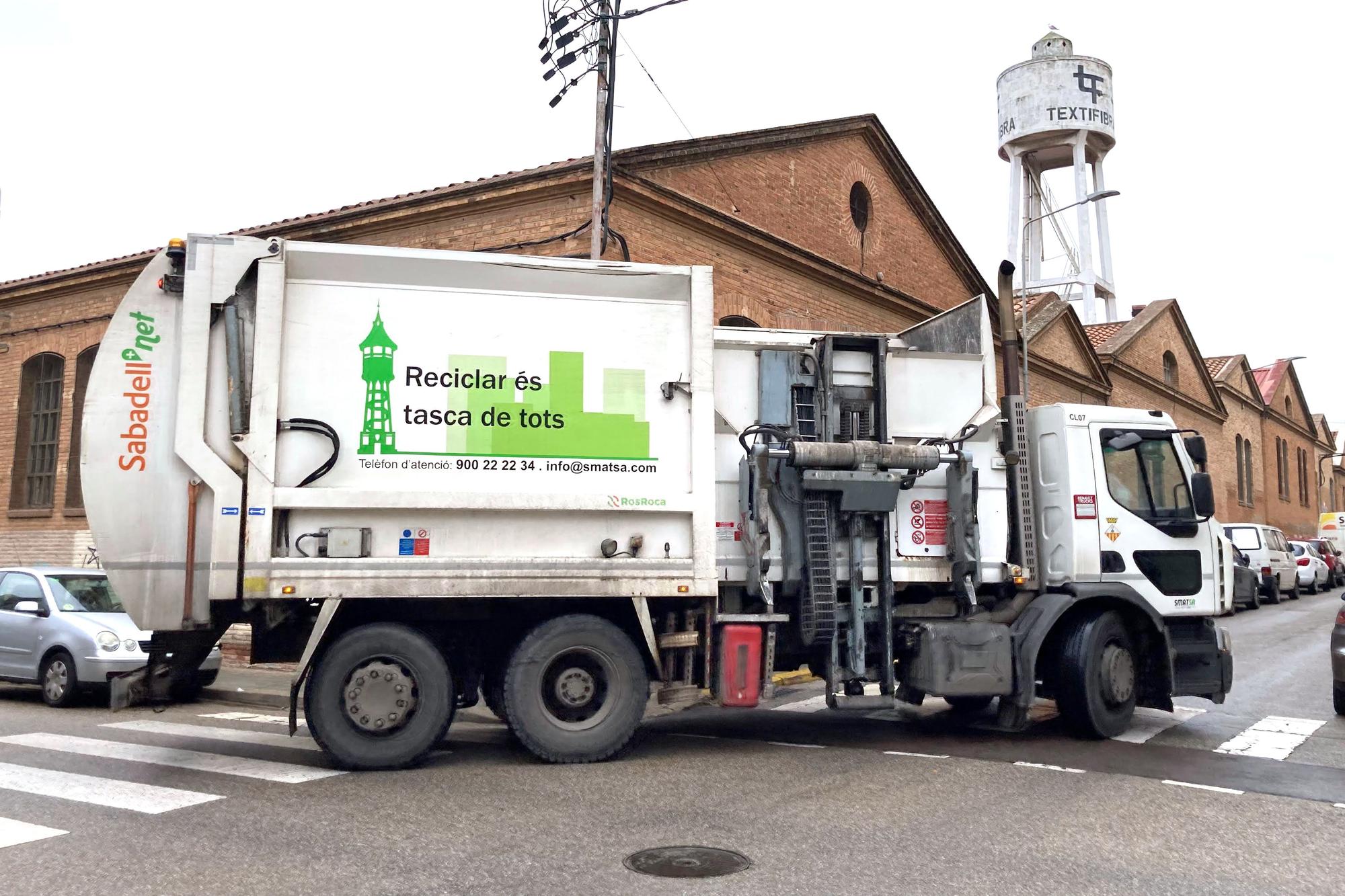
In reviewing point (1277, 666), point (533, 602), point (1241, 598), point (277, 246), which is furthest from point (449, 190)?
point (1241, 598)

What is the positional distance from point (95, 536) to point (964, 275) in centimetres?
2039

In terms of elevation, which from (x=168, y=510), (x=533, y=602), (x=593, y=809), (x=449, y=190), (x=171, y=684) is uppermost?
(x=449, y=190)

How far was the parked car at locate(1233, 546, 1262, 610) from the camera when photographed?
23.2 metres

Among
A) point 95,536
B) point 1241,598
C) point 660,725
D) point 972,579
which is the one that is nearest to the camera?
point 95,536

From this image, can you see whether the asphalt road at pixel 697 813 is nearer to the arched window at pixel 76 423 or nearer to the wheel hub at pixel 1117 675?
the wheel hub at pixel 1117 675

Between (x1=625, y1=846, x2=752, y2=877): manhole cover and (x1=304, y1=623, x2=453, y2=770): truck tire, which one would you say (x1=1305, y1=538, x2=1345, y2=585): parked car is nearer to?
(x1=304, y1=623, x2=453, y2=770): truck tire

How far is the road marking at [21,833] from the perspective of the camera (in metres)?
5.70

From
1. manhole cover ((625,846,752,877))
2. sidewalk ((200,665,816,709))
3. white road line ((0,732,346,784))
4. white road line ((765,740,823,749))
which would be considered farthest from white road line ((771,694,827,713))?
manhole cover ((625,846,752,877))

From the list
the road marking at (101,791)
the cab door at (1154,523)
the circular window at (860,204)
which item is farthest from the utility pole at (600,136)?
the circular window at (860,204)

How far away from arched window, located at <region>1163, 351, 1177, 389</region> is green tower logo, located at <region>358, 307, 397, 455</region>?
122ft

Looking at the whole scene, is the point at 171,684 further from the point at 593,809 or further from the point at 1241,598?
the point at 1241,598

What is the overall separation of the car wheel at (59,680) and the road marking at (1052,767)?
367 inches

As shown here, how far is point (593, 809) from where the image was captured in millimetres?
6438

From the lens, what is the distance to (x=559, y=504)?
303 inches
